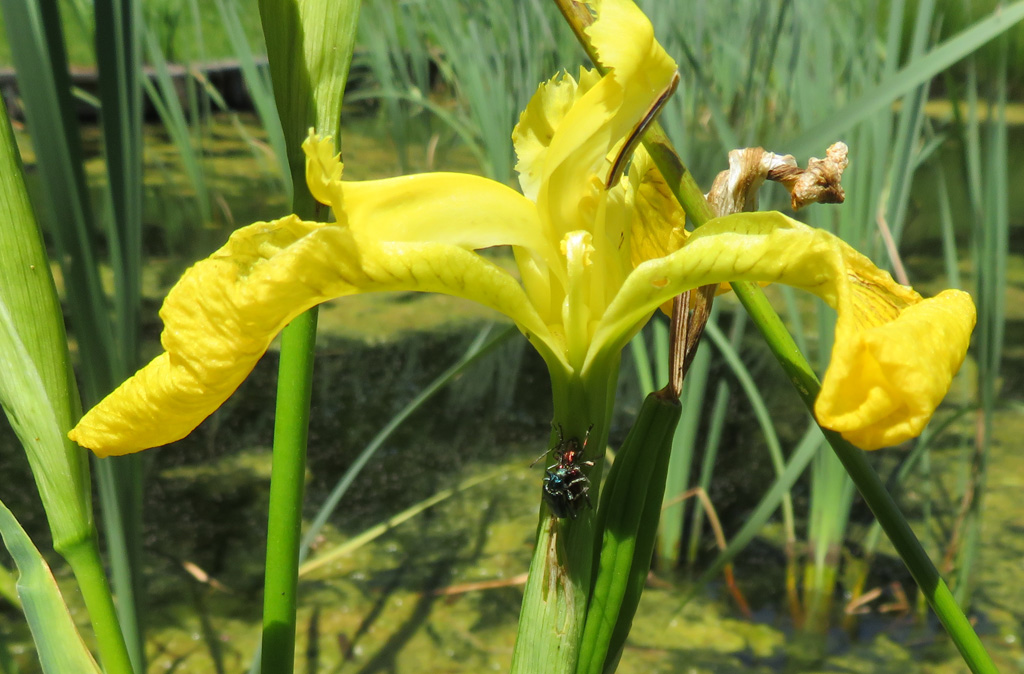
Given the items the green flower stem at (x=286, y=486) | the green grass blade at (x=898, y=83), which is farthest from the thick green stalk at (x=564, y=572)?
the green grass blade at (x=898, y=83)

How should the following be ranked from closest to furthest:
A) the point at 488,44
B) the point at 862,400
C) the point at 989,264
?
the point at 862,400 → the point at 989,264 → the point at 488,44

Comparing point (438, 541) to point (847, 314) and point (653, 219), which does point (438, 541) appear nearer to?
point (653, 219)

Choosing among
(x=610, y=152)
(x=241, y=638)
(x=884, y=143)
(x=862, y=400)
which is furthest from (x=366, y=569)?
(x=862, y=400)

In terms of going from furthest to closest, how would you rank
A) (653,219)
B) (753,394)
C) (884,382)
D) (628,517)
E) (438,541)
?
1. (438,541)
2. (753,394)
3. (653,219)
4. (628,517)
5. (884,382)

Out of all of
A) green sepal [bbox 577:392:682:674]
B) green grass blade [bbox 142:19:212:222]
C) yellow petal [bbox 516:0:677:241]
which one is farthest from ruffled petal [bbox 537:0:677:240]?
green grass blade [bbox 142:19:212:222]

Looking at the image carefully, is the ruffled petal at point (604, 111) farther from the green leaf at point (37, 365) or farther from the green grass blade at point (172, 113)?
the green grass blade at point (172, 113)

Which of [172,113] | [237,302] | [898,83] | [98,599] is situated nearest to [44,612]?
[98,599]

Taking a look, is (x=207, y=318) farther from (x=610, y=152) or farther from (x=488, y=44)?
Result: (x=488, y=44)
